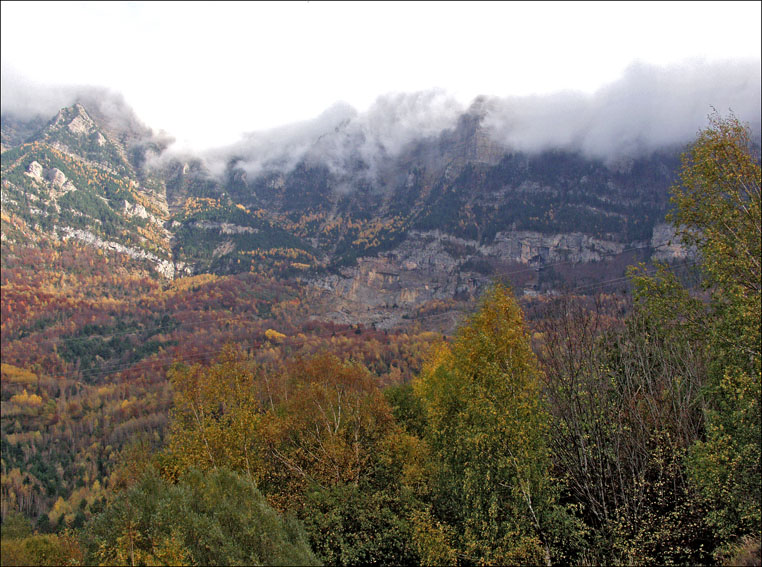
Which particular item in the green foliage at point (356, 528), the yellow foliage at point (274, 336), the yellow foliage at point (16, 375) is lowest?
the yellow foliage at point (16, 375)

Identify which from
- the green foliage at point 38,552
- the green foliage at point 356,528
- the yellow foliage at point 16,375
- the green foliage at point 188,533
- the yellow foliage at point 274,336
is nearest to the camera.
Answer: the green foliage at point 38,552

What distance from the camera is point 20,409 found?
145 metres

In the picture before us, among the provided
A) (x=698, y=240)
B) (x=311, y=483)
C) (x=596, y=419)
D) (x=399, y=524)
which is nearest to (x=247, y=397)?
(x=311, y=483)

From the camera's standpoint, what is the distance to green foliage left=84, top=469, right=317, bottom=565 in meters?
11.7

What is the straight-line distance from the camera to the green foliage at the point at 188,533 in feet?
38.3

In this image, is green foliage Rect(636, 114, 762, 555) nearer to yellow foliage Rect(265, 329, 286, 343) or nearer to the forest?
the forest

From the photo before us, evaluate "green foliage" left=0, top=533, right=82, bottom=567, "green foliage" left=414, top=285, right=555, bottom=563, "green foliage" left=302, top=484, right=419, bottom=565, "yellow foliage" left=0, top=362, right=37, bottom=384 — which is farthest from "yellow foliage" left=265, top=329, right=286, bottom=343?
"green foliage" left=0, top=533, right=82, bottom=567

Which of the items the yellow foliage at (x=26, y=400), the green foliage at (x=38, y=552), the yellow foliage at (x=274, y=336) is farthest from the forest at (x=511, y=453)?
the yellow foliage at (x=26, y=400)

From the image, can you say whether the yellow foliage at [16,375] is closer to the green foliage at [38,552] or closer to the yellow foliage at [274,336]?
the yellow foliage at [274,336]

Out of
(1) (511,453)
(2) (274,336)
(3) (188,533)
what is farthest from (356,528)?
(2) (274,336)

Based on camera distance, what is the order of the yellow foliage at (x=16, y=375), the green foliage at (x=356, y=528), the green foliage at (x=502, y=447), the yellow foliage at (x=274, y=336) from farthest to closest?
the yellow foliage at (x=274, y=336) → the yellow foliage at (x=16, y=375) → the green foliage at (x=356, y=528) → the green foliage at (x=502, y=447)

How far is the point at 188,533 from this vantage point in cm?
1256

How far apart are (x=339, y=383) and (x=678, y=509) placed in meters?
19.4

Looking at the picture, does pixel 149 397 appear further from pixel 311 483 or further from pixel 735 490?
pixel 735 490
